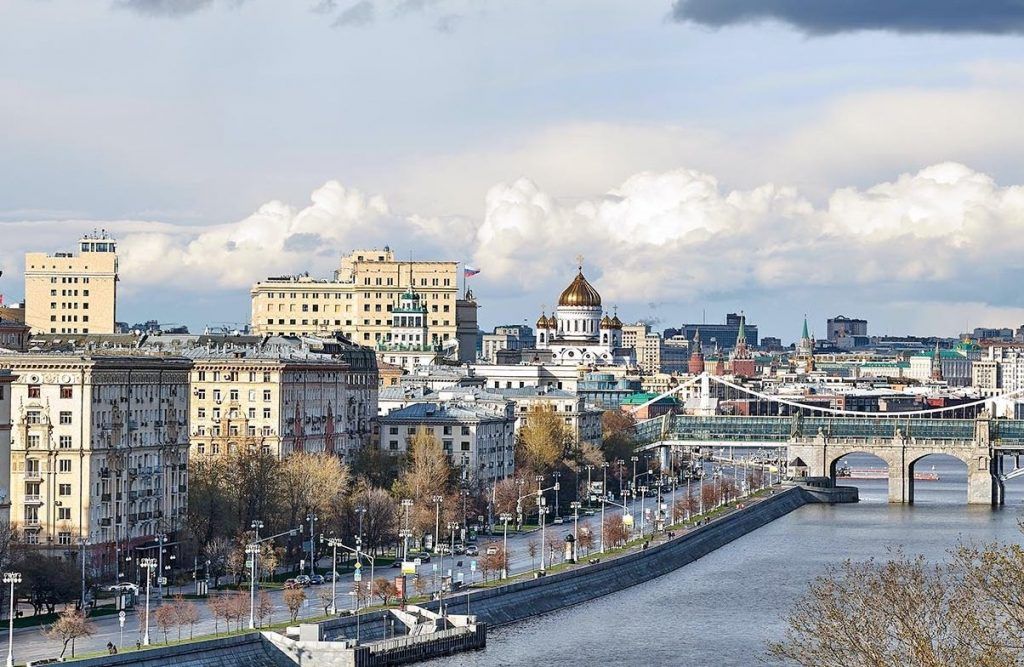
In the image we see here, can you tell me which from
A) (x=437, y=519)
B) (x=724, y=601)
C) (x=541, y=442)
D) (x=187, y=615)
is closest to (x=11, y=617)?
(x=187, y=615)

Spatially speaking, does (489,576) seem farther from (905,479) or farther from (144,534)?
(905,479)

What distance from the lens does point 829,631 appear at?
185 feet

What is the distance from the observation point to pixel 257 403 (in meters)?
134

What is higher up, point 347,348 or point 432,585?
point 347,348

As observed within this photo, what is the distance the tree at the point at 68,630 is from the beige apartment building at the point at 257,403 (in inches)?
1858

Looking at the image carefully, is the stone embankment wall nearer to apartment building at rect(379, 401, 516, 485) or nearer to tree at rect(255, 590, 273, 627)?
tree at rect(255, 590, 273, 627)

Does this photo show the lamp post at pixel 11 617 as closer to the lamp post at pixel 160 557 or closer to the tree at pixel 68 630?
the tree at pixel 68 630

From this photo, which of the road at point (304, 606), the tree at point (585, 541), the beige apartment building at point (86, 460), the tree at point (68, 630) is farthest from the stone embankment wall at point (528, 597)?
the beige apartment building at point (86, 460)

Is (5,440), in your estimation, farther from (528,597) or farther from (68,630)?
(528,597)

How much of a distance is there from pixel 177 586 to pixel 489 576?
13.6 metres

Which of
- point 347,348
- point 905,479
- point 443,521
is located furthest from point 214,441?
point 905,479

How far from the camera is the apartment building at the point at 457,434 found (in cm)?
15312

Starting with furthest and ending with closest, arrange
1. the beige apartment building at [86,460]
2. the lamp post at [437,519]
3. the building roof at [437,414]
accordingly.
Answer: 1. the building roof at [437,414]
2. the lamp post at [437,519]
3. the beige apartment building at [86,460]

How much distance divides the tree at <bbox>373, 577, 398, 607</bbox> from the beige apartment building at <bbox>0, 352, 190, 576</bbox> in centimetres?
1025
